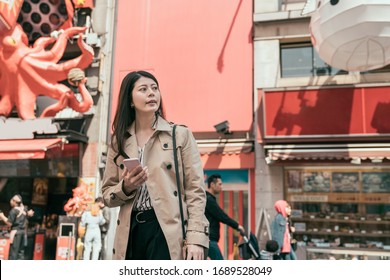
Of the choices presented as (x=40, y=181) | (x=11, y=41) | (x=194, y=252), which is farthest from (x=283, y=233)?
(x=11, y=41)

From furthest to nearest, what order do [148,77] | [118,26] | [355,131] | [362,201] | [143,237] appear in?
[118,26], [362,201], [355,131], [148,77], [143,237]

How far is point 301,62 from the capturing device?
29.8 feet

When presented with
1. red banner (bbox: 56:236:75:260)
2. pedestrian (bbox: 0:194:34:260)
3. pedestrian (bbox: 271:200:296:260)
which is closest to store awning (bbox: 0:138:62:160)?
pedestrian (bbox: 0:194:34:260)

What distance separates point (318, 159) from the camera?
7645 millimetres

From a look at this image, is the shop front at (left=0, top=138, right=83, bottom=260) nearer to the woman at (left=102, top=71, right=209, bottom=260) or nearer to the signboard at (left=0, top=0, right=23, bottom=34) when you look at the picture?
the signboard at (left=0, top=0, right=23, bottom=34)

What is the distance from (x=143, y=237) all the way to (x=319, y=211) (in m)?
7.16

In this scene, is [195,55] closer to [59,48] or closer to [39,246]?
[59,48]

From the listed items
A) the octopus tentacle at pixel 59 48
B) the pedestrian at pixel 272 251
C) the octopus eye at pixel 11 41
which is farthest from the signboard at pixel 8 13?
the pedestrian at pixel 272 251

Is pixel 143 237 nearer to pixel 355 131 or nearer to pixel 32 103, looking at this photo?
pixel 355 131

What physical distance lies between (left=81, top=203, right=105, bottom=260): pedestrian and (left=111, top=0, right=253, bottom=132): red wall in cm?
297

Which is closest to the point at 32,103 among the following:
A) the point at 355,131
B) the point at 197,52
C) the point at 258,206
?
the point at 197,52

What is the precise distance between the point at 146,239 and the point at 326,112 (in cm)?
649

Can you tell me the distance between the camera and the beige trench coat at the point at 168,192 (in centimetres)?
195

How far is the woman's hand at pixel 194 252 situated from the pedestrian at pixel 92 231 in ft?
22.8
